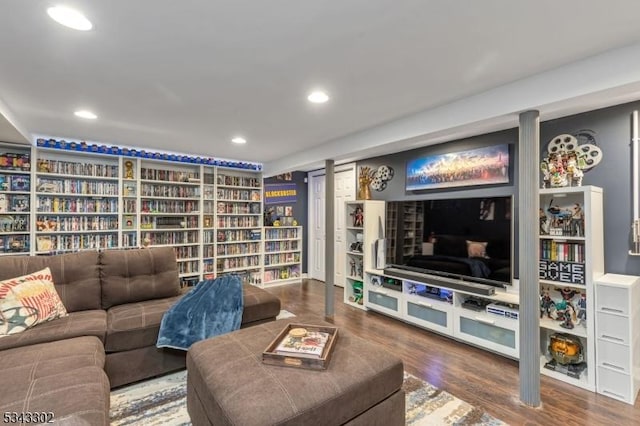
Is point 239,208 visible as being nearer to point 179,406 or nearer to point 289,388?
point 179,406

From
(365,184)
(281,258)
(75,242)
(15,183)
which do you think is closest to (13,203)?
(15,183)

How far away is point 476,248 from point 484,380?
1260mm

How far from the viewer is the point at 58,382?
1.44 meters

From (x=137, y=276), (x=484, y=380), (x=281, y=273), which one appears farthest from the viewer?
(x=281, y=273)

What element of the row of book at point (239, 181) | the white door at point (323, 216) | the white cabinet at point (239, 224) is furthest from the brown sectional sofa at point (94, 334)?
the white door at point (323, 216)

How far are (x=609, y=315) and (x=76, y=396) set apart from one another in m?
3.20

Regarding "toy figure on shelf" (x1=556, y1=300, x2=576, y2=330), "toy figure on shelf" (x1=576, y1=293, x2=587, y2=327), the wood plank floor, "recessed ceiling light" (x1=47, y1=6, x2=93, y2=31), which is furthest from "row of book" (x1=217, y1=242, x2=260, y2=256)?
"toy figure on shelf" (x1=576, y1=293, x2=587, y2=327)

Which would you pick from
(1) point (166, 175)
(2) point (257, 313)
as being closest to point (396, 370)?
(2) point (257, 313)

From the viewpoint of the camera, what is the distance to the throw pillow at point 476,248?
10.2 ft

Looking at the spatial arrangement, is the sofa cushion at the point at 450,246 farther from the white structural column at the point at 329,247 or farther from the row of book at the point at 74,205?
the row of book at the point at 74,205

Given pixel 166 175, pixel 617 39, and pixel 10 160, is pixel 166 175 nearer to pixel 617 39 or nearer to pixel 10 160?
pixel 10 160

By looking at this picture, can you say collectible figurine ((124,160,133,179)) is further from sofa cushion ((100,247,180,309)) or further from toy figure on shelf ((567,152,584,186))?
toy figure on shelf ((567,152,584,186))

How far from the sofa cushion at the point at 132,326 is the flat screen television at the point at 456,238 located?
8.90 feet

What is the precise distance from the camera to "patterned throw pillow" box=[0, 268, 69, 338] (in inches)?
77.9
